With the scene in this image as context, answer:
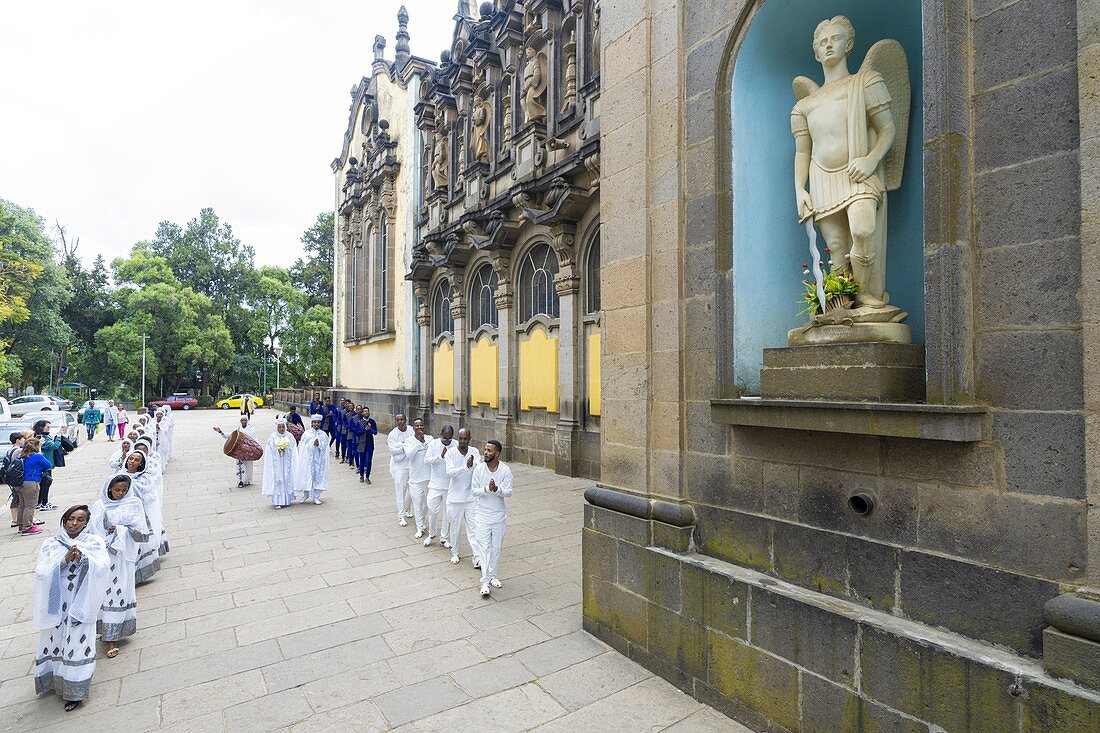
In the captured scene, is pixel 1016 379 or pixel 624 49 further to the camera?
pixel 624 49

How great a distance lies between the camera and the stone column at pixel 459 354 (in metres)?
17.8

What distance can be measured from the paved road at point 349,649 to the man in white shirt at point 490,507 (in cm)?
35

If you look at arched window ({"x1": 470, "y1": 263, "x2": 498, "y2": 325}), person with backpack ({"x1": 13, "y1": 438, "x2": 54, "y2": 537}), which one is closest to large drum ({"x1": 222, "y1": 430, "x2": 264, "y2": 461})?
person with backpack ({"x1": 13, "y1": 438, "x2": 54, "y2": 537})

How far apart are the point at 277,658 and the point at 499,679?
1995mm

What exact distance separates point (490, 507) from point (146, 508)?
4.26m

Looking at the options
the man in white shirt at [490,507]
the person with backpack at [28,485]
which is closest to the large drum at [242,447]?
the person with backpack at [28,485]

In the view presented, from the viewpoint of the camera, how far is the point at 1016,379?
291 centimetres

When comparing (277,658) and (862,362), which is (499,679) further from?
(862,362)

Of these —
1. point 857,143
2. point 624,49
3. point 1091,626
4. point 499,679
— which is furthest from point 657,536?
point 624,49

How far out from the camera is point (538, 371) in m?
14.5

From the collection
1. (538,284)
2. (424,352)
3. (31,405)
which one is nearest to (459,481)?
(538,284)

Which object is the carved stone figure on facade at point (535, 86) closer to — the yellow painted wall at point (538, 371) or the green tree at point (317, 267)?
the yellow painted wall at point (538, 371)

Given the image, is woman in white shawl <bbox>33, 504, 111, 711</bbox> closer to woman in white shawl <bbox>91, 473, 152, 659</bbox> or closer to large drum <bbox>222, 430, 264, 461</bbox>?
woman in white shawl <bbox>91, 473, 152, 659</bbox>

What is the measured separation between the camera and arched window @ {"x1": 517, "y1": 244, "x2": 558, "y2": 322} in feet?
47.6
